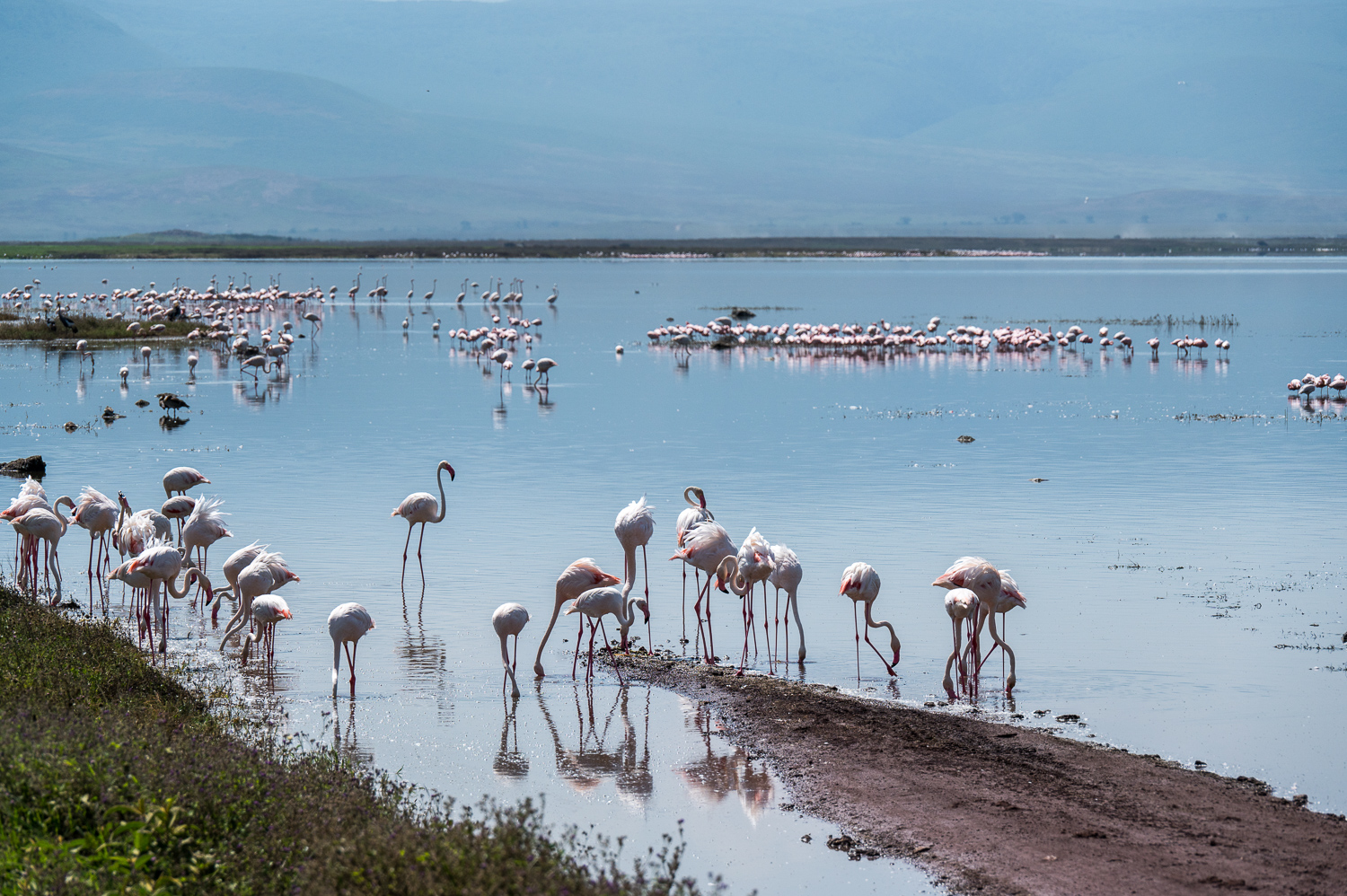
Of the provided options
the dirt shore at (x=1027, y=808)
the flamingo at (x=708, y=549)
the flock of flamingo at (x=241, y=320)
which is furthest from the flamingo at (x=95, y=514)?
the flock of flamingo at (x=241, y=320)

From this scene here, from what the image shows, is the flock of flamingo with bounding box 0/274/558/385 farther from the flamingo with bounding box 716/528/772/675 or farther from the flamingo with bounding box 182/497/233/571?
the flamingo with bounding box 716/528/772/675

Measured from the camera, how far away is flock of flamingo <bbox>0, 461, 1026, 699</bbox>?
Result: 1103 cm

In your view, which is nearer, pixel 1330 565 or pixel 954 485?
pixel 1330 565

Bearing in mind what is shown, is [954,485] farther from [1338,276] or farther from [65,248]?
[65,248]

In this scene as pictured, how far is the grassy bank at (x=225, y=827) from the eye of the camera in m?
6.25

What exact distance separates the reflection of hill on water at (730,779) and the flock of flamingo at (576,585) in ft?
4.91

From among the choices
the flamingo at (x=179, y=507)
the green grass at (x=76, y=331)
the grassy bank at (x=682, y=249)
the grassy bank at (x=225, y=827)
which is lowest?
the grassy bank at (x=225, y=827)

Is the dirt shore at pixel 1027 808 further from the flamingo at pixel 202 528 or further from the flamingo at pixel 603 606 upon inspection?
the flamingo at pixel 202 528

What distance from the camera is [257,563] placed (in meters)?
A: 11.8

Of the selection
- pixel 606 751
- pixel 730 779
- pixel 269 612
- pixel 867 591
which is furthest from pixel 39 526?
pixel 867 591

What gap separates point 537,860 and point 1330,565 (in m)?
11.1

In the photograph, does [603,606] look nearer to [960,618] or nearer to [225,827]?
[960,618]

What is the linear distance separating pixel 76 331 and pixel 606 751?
4089 centimetres

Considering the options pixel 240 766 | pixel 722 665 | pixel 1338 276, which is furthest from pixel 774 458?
pixel 1338 276
